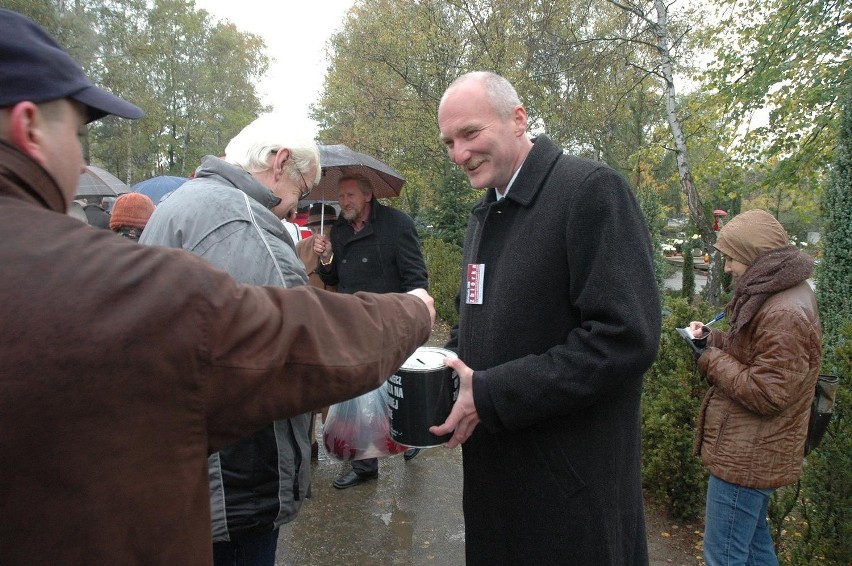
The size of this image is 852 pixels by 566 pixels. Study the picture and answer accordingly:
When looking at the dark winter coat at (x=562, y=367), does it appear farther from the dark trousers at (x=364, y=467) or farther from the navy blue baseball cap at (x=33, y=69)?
the dark trousers at (x=364, y=467)

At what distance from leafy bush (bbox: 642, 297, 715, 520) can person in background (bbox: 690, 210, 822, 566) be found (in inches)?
39.4

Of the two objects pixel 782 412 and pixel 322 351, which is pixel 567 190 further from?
pixel 782 412

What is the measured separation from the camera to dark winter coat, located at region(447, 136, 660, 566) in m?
1.61

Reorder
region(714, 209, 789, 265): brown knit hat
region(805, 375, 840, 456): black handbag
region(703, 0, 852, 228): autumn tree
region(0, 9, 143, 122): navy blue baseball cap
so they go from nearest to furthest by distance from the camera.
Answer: region(0, 9, 143, 122): navy blue baseball cap < region(805, 375, 840, 456): black handbag < region(714, 209, 789, 265): brown knit hat < region(703, 0, 852, 228): autumn tree

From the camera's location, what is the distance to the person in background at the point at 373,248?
4.41 metres

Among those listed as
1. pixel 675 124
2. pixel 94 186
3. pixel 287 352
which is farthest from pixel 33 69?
pixel 675 124

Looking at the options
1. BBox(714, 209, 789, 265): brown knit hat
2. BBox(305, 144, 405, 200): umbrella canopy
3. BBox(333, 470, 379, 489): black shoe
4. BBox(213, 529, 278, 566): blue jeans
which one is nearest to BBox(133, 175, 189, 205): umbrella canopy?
BBox(305, 144, 405, 200): umbrella canopy

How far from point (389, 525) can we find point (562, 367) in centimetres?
256

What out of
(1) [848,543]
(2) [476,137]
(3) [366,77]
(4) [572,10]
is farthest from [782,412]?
(3) [366,77]

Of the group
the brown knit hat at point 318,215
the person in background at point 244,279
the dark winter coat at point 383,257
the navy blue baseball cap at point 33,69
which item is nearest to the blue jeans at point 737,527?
the person in background at point 244,279

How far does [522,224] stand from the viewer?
5.97ft

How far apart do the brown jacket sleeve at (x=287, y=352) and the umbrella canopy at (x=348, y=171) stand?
320 centimetres

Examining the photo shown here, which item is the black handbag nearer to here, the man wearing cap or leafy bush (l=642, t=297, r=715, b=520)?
leafy bush (l=642, t=297, r=715, b=520)

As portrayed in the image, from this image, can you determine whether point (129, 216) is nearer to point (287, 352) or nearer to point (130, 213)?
point (130, 213)
